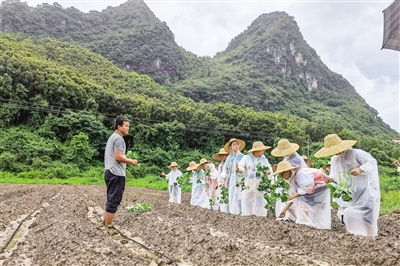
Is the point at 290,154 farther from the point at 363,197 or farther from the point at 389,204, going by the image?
the point at 389,204

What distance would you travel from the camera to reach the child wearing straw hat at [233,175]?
7.89m

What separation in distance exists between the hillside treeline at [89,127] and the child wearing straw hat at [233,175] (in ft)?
57.1

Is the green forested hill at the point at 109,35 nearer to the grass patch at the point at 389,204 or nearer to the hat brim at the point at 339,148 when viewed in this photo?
the grass patch at the point at 389,204

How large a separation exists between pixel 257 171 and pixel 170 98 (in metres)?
43.0

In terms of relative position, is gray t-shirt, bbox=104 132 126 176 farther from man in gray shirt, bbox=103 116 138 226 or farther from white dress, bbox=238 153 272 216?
white dress, bbox=238 153 272 216

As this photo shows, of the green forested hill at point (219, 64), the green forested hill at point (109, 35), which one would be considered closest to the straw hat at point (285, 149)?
the green forested hill at point (219, 64)

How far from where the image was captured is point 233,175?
26.3 feet

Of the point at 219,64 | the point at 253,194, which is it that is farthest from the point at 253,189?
the point at 219,64

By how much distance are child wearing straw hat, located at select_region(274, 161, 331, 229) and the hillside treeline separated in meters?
20.3

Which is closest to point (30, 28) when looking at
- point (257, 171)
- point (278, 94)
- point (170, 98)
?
point (170, 98)

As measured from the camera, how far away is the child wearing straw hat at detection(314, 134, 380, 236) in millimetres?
4375

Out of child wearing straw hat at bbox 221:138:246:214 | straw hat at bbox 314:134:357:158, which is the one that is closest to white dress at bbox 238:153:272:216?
child wearing straw hat at bbox 221:138:246:214

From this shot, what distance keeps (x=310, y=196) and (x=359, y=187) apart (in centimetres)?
90

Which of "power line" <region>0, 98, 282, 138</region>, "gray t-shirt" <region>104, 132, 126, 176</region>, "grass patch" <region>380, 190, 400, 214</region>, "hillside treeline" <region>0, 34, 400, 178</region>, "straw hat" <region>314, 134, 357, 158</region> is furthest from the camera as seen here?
"power line" <region>0, 98, 282, 138</region>
